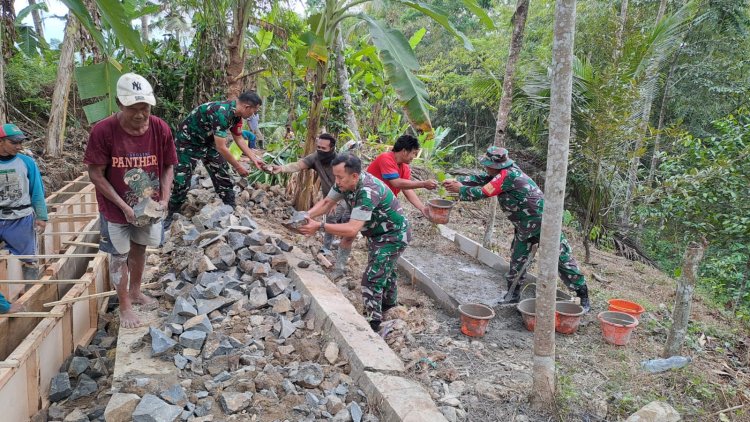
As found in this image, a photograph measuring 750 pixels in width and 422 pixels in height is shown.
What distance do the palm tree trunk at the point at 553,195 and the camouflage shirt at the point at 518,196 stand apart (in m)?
1.76

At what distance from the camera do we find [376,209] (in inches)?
160

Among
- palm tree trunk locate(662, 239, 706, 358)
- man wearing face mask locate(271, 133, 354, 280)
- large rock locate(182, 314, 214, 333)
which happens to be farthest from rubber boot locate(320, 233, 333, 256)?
palm tree trunk locate(662, 239, 706, 358)

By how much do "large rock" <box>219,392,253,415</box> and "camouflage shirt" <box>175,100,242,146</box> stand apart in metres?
3.05

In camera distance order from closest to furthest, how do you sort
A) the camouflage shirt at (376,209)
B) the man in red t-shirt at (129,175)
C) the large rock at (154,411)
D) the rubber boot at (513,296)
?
the large rock at (154,411) < the man in red t-shirt at (129,175) < the camouflage shirt at (376,209) < the rubber boot at (513,296)

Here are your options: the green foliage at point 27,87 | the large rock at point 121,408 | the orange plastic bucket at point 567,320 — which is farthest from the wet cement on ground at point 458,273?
the green foliage at point 27,87

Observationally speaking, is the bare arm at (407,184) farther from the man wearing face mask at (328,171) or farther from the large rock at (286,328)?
the large rock at (286,328)

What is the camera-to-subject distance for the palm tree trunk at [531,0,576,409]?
9.26 ft

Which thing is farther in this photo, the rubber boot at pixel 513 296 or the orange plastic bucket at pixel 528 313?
the rubber boot at pixel 513 296

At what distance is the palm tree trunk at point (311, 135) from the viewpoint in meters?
5.81

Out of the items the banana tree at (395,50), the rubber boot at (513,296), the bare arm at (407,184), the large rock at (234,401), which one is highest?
the banana tree at (395,50)

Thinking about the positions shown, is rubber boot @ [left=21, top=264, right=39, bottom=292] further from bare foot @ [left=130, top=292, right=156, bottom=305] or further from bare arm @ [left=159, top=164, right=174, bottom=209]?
bare arm @ [left=159, top=164, right=174, bottom=209]

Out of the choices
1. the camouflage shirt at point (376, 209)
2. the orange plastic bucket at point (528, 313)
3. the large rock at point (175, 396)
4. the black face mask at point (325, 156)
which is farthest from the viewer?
the black face mask at point (325, 156)

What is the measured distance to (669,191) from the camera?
6383 millimetres

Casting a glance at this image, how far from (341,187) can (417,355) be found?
141cm
